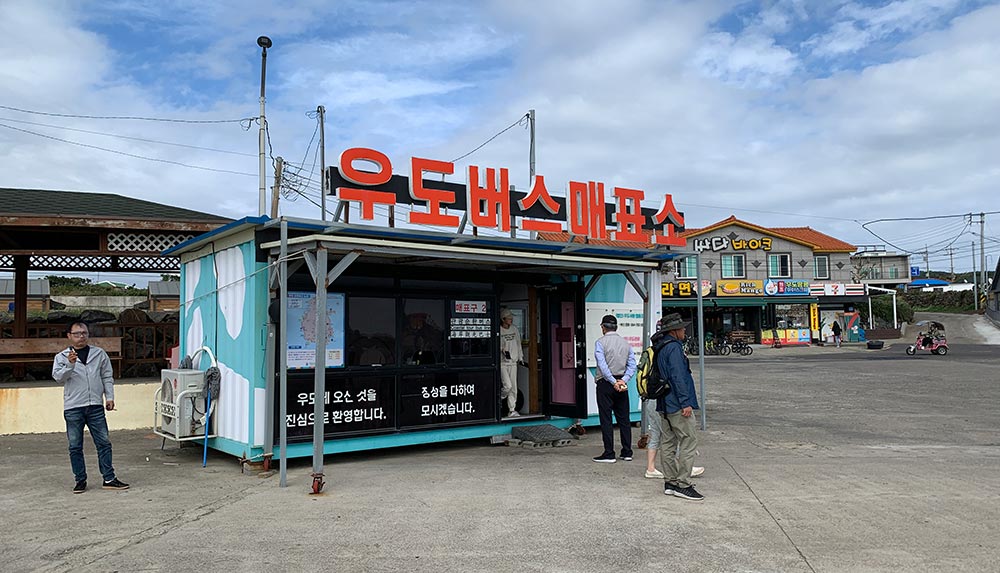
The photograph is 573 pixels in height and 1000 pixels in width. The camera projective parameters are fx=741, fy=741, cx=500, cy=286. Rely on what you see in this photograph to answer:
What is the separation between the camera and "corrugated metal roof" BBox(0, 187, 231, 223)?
12677 millimetres

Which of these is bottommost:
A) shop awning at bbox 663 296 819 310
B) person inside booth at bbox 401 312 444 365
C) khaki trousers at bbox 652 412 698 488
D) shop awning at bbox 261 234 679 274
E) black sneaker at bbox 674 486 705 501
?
black sneaker at bbox 674 486 705 501

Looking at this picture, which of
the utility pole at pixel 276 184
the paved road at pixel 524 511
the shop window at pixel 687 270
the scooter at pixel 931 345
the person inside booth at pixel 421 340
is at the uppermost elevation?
the utility pole at pixel 276 184

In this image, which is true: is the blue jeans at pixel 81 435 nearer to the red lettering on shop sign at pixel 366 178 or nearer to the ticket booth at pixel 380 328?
the ticket booth at pixel 380 328

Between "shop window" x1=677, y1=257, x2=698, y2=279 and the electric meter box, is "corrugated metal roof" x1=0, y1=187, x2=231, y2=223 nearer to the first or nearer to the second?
the electric meter box

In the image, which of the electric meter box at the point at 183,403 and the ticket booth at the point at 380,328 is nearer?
the ticket booth at the point at 380,328

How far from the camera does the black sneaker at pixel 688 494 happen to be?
22.6ft

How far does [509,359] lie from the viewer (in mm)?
10820

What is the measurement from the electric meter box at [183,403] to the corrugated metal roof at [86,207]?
189 inches

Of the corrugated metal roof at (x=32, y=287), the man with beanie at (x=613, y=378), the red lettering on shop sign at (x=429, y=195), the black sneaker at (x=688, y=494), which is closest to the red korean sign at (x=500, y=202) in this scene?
the red lettering on shop sign at (x=429, y=195)

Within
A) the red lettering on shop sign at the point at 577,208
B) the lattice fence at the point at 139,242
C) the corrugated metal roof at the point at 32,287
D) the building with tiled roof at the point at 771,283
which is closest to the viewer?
the red lettering on shop sign at the point at 577,208

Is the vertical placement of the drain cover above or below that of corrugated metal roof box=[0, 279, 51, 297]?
below

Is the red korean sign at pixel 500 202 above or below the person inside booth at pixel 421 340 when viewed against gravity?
above

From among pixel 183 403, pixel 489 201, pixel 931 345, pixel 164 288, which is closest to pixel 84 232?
pixel 183 403

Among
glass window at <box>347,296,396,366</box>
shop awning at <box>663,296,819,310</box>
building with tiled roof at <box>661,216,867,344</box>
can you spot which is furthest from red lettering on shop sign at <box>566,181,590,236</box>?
building with tiled roof at <box>661,216,867,344</box>
